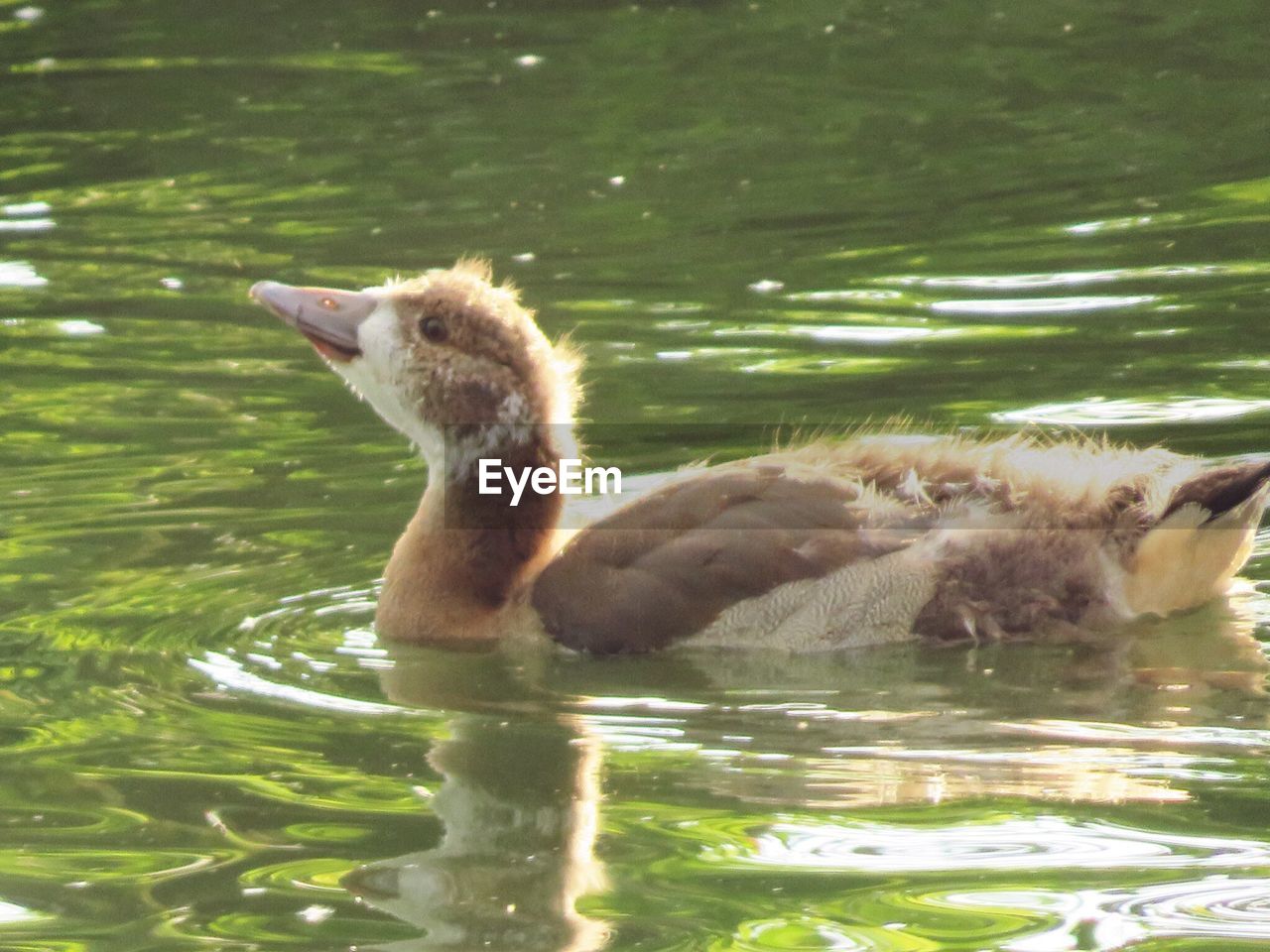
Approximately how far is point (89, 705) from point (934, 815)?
2.36 m

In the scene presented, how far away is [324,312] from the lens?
712 cm

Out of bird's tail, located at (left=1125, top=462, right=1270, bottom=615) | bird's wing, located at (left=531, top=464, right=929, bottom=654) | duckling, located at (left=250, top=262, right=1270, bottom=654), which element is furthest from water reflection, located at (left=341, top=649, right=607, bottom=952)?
bird's tail, located at (left=1125, top=462, right=1270, bottom=615)

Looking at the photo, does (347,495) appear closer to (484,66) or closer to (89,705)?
(89,705)

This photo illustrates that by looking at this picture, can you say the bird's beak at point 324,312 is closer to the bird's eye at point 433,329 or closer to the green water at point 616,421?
the bird's eye at point 433,329

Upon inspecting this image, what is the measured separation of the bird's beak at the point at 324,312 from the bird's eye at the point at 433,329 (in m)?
0.19

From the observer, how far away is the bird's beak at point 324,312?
7070 mm

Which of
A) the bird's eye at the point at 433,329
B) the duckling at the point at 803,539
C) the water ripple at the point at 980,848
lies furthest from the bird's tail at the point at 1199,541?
the bird's eye at the point at 433,329

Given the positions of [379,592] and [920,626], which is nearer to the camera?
[920,626]

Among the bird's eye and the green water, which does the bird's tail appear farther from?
the bird's eye

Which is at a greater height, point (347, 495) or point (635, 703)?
point (347, 495)

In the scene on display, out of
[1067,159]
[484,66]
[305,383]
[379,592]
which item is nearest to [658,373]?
[305,383]

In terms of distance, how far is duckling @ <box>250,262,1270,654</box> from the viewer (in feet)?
21.6

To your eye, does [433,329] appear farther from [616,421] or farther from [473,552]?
[616,421]

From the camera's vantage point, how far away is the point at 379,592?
7270mm
